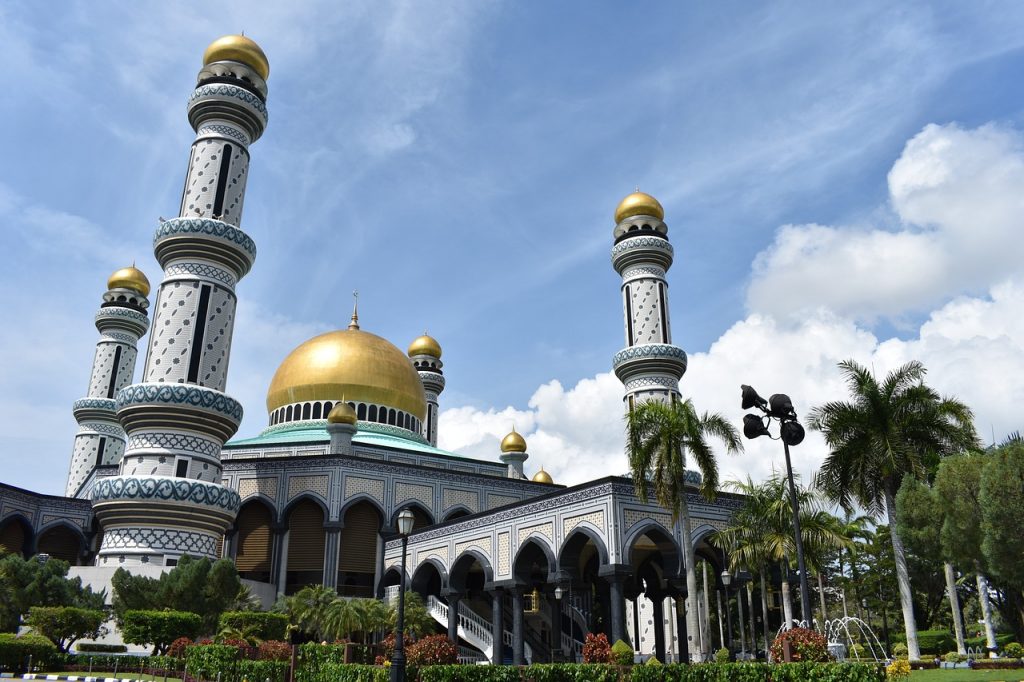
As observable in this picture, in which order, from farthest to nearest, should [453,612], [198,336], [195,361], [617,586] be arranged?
[198,336] < [195,361] < [453,612] < [617,586]

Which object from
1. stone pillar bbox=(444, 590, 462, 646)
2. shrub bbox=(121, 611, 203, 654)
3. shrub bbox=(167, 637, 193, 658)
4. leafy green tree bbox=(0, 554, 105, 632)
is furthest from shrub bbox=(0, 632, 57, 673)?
stone pillar bbox=(444, 590, 462, 646)

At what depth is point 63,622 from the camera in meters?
24.4

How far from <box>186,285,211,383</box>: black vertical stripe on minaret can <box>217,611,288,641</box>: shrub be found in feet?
34.5

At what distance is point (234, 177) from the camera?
37.7 meters

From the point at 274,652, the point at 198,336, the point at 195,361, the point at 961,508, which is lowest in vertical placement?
the point at 274,652

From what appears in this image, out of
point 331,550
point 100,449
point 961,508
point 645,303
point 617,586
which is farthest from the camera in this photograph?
point 100,449

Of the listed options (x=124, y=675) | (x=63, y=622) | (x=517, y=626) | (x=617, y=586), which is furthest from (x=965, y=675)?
(x=63, y=622)

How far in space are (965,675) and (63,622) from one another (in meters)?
24.2

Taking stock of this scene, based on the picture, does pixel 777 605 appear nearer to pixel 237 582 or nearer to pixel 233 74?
pixel 237 582

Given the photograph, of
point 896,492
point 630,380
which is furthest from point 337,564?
point 896,492

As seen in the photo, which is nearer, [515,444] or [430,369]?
[515,444]

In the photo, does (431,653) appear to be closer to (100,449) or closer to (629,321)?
(629,321)

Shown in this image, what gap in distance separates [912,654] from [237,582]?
2112 centimetres

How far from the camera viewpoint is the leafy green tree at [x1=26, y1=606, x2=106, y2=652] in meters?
24.0
